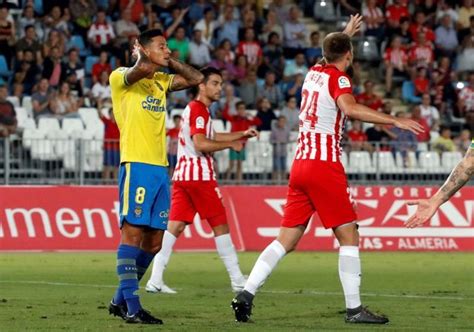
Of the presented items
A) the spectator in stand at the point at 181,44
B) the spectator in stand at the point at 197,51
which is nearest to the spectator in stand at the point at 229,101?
the spectator in stand at the point at 197,51

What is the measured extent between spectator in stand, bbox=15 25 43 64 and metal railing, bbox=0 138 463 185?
4469mm

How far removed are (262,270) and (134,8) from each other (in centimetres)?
1859

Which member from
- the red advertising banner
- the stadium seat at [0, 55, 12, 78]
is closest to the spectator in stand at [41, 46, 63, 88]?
the stadium seat at [0, 55, 12, 78]

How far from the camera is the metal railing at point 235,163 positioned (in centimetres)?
2364

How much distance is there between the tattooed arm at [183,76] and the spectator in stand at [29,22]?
1640 centimetres

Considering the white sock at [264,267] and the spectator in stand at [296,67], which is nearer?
the white sock at [264,267]

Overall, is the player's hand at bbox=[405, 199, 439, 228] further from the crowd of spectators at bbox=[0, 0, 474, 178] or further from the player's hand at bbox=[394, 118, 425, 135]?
the crowd of spectators at bbox=[0, 0, 474, 178]

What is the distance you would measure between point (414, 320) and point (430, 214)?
342 centimetres

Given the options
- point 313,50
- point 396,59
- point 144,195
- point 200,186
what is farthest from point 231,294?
point 396,59

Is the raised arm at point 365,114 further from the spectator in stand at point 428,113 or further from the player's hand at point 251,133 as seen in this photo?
the spectator in stand at point 428,113

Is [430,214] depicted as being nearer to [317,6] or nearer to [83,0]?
[83,0]

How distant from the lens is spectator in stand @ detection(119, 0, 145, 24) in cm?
2955

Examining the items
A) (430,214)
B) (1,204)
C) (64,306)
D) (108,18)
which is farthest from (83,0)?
(430,214)

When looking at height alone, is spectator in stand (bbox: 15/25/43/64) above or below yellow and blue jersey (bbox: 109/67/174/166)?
below
